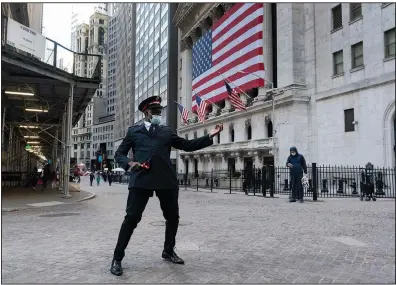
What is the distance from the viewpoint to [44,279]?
158 inches

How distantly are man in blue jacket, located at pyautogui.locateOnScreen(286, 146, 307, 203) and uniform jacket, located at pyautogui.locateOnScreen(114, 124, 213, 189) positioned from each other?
2.81 metres

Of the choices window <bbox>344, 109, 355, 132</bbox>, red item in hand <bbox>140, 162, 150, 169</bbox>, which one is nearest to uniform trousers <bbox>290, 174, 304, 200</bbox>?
window <bbox>344, 109, 355, 132</bbox>

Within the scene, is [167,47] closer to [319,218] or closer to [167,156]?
[319,218]

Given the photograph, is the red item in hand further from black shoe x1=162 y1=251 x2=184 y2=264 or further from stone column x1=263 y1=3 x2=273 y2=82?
stone column x1=263 y1=3 x2=273 y2=82

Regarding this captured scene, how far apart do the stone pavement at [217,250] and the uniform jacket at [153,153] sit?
103 cm

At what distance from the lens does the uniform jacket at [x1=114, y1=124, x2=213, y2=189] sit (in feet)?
13.8

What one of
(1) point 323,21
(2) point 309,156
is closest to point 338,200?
(2) point 309,156

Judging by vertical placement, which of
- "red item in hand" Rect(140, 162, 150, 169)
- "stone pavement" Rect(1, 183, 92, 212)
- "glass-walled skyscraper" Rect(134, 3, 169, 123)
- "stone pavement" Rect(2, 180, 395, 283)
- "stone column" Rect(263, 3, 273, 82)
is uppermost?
Answer: "glass-walled skyscraper" Rect(134, 3, 169, 123)

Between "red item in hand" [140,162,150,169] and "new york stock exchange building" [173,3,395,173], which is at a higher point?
"new york stock exchange building" [173,3,395,173]

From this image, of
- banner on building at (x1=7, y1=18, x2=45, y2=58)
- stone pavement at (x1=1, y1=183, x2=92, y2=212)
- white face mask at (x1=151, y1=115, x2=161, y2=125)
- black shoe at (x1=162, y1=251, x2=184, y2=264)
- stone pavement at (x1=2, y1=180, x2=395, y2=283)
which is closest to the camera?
stone pavement at (x1=2, y1=180, x2=395, y2=283)

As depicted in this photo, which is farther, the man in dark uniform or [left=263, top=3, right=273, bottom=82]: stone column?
[left=263, top=3, right=273, bottom=82]: stone column

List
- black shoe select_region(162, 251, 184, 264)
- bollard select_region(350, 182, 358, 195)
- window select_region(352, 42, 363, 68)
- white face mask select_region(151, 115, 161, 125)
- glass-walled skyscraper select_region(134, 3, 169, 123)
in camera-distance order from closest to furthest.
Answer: window select_region(352, 42, 363, 68) → white face mask select_region(151, 115, 161, 125) → black shoe select_region(162, 251, 184, 264) → bollard select_region(350, 182, 358, 195) → glass-walled skyscraper select_region(134, 3, 169, 123)

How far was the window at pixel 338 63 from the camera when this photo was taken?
4.00 metres

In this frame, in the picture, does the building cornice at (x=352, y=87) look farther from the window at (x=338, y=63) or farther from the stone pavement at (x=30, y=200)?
the stone pavement at (x=30, y=200)
